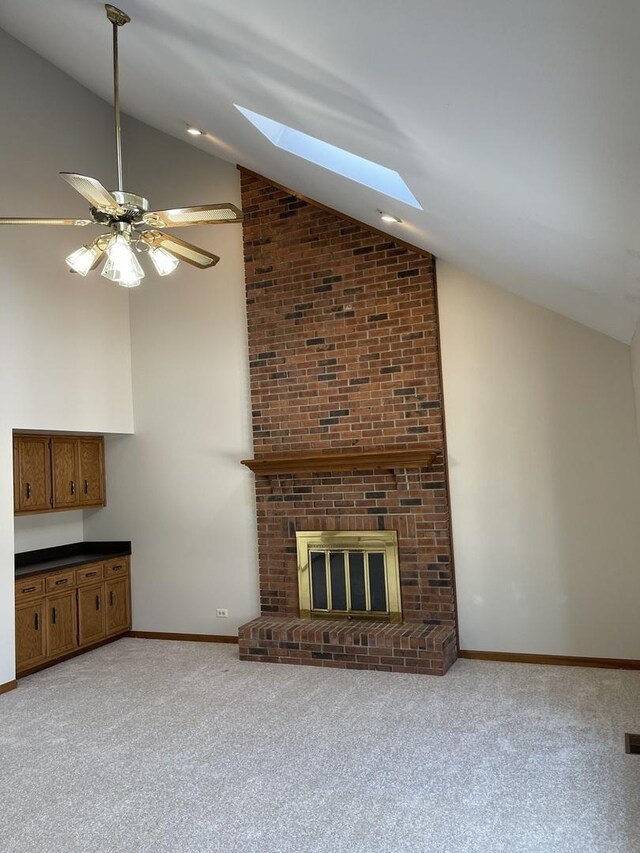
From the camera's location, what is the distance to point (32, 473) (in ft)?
19.0

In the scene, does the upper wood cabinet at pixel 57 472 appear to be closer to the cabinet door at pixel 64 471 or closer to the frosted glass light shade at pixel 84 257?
the cabinet door at pixel 64 471

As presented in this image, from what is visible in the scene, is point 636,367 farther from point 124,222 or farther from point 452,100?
point 124,222

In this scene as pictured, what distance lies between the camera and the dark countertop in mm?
5848

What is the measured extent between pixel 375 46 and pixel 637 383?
10.7 feet

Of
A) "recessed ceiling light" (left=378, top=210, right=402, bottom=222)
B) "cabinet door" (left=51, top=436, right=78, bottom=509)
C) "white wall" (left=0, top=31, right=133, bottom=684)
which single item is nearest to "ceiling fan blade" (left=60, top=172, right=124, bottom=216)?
"recessed ceiling light" (left=378, top=210, right=402, bottom=222)

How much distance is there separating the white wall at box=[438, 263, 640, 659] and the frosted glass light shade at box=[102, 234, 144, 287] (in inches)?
117

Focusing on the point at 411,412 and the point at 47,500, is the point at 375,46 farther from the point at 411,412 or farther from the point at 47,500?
the point at 47,500

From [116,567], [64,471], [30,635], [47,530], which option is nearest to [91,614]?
[116,567]

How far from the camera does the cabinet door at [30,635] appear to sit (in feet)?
17.5

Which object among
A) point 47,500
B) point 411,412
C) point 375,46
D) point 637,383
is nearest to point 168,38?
point 375,46

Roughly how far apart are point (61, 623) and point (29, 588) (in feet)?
1.68

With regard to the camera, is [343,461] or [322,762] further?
[343,461]

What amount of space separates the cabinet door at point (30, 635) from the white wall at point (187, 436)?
113cm

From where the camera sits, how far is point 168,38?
135 inches
